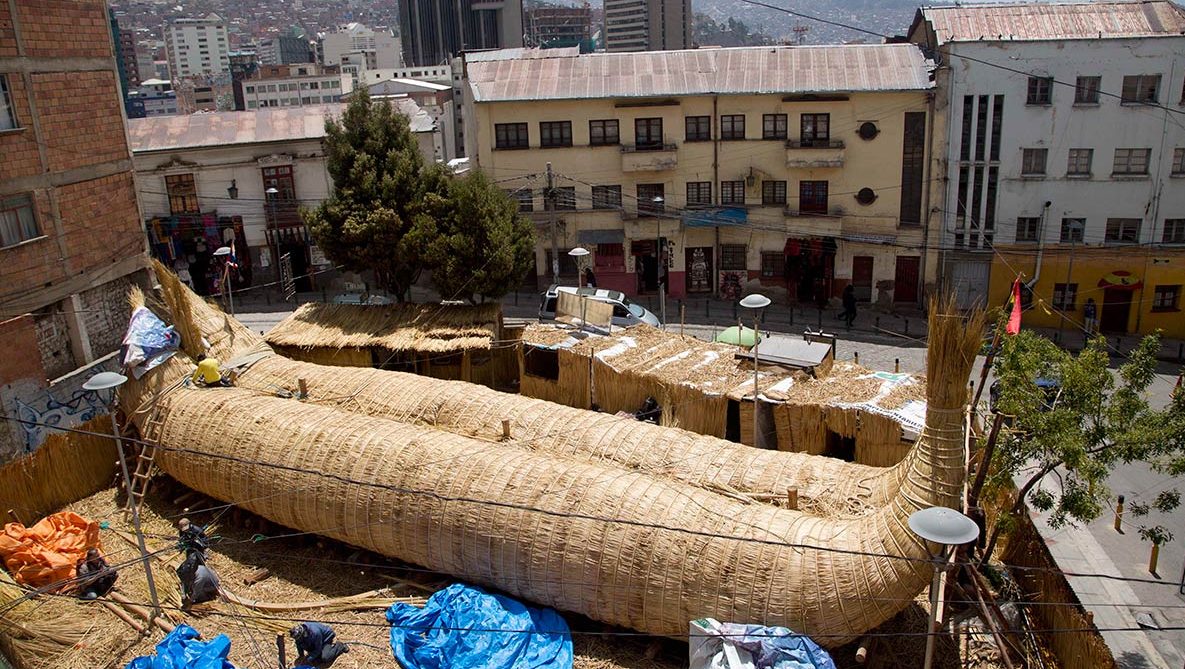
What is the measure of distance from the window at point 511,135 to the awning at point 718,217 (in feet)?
23.7

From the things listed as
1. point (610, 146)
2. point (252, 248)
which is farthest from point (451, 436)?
point (252, 248)

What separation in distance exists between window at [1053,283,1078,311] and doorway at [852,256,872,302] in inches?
265

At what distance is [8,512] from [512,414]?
32.2ft

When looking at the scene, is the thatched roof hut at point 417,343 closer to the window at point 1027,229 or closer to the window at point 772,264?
the window at point 772,264

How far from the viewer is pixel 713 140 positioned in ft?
121

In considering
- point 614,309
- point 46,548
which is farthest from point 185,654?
point 614,309

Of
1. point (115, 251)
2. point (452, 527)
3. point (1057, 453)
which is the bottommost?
point (452, 527)

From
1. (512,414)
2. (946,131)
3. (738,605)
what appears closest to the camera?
(738,605)

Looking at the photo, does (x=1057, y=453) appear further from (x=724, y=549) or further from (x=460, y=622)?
(x=460, y=622)

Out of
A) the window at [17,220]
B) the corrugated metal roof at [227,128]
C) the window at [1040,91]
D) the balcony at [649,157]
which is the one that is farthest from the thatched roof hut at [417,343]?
the window at [1040,91]

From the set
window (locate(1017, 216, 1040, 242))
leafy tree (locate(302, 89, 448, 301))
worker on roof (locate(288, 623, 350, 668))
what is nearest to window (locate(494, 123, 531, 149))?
leafy tree (locate(302, 89, 448, 301))

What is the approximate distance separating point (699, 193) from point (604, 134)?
455 centimetres

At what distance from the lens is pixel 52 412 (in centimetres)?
2192

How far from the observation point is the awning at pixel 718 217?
36.8m
